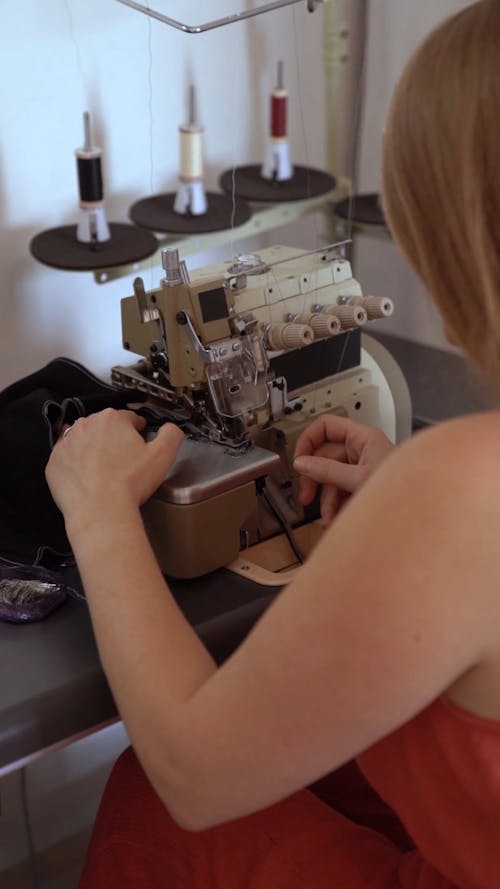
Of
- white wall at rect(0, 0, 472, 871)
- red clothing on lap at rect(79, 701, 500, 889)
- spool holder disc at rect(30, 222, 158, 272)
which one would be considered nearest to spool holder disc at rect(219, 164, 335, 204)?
white wall at rect(0, 0, 472, 871)

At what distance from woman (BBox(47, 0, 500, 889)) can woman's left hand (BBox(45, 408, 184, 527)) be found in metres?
0.03

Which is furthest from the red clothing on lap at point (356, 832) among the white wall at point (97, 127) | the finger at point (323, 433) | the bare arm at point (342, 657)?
the white wall at point (97, 127)

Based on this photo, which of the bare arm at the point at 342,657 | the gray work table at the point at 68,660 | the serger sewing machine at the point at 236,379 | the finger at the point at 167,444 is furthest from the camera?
the serger sewing machine at the point at 236,379

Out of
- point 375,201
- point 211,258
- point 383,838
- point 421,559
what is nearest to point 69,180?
point 211,258

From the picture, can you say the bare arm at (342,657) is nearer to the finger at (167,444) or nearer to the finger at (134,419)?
the finger at (167,444)

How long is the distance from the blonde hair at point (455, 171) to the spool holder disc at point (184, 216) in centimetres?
133

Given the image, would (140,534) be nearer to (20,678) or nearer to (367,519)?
(20,678)

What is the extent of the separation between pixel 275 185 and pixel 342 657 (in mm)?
1896

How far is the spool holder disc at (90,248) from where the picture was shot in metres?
2.14

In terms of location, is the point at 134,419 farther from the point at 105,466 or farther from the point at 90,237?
the point at 90,237

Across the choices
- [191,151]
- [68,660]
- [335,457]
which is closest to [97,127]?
[191,151]

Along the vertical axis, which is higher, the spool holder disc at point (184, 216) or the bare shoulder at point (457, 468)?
the bare shoulder at point (457, 468)

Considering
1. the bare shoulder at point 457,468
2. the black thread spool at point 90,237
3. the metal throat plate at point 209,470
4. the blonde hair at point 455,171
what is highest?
the blonde hair at point 455,171

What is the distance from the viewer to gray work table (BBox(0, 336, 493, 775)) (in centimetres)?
115
